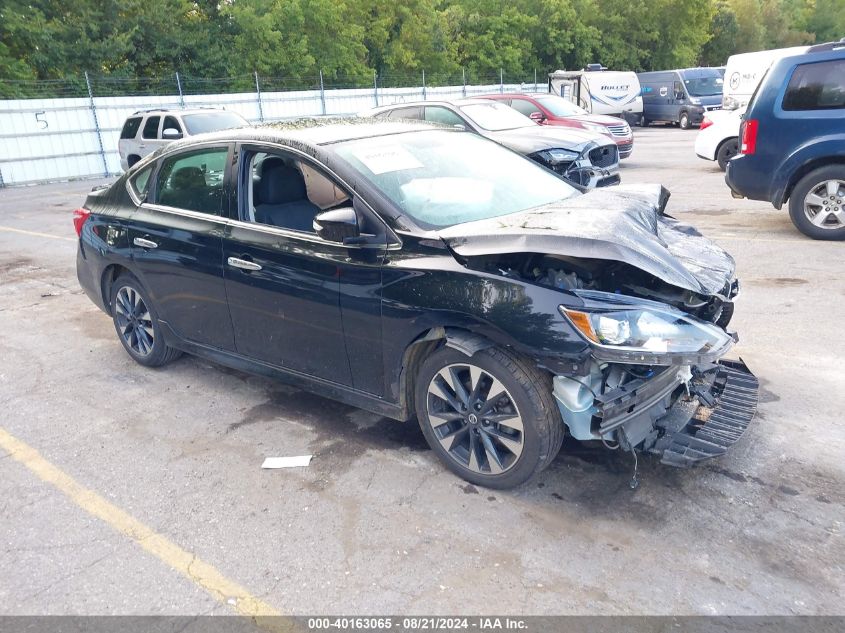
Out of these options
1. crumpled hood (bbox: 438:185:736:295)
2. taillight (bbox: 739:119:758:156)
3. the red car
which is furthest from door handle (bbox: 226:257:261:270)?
the red car

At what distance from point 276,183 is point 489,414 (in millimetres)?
1987

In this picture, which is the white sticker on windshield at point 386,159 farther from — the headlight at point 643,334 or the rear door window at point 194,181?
the headlight at point 643,334

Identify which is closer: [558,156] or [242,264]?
[242,264]

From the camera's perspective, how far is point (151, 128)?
15758 millimetres

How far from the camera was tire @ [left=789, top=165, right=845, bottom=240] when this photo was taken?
7871 mm

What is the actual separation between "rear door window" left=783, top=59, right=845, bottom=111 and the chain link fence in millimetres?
13200

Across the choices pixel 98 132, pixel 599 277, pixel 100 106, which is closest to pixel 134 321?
pixel 599 277

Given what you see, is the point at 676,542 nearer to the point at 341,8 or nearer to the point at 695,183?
the point at 695,183

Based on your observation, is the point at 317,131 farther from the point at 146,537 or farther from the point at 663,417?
the point at 663,417

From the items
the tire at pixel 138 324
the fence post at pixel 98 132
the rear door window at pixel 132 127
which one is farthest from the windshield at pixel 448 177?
the fence post at pixel 98 132

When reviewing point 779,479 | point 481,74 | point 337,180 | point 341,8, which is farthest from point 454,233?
point 481,74

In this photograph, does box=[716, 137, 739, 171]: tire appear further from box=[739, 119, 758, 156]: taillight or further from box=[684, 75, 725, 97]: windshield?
box=[684, 75, 725, 97]: windshield

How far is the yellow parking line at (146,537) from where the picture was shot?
287cm

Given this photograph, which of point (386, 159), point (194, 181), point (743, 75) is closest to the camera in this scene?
point (386, 159)
